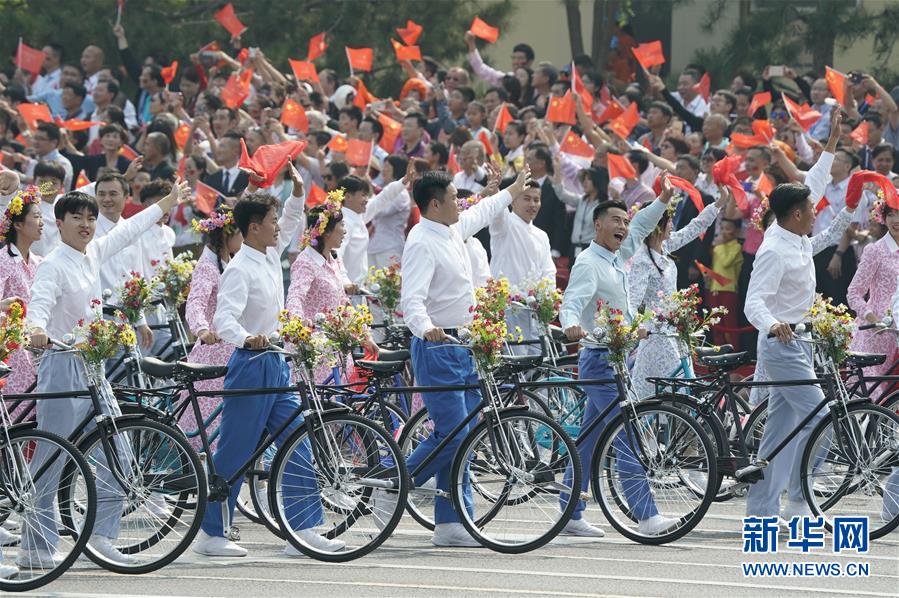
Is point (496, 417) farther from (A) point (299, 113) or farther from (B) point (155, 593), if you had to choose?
(A) point (299, 113)

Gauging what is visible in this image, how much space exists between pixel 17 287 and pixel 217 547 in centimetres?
226

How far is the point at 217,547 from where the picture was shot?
9.27m

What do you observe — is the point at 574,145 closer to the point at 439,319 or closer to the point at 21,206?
the point at 439,319

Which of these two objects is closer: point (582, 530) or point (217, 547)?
point (217, 547)

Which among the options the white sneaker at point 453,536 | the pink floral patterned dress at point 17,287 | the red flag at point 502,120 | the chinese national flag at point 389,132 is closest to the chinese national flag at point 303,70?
the chinese national flag at point 389,132

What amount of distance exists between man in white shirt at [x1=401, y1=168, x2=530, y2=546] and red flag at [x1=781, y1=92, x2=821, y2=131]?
6.78m

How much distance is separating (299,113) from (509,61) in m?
6.20

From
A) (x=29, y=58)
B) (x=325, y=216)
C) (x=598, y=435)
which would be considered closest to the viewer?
(x=598, y=435)

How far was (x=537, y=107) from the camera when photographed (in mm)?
19047

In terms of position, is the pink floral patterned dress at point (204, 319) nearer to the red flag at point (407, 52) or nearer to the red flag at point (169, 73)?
the red flag at point (407, 52)

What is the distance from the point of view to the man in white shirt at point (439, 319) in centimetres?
945

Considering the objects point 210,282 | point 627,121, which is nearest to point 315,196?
point 627,121

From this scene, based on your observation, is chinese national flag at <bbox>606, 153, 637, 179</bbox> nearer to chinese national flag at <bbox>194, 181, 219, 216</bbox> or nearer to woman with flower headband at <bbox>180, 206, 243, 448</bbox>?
chinese national flag at <bbox>194, 181, 219, 216</bbox>

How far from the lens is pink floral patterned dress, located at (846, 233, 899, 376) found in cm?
1162
